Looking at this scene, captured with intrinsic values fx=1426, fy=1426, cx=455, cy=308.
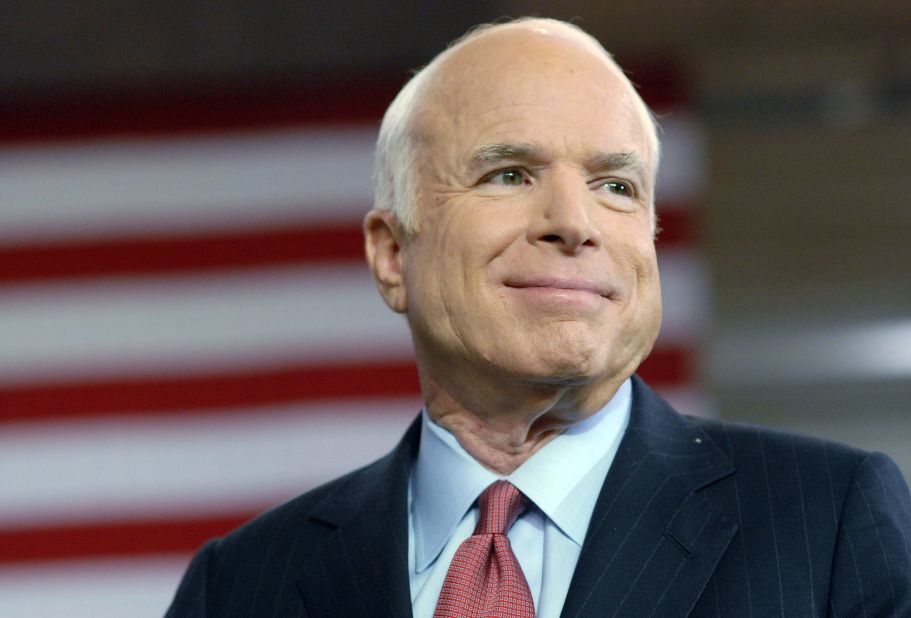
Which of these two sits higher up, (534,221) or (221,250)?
(221,250)

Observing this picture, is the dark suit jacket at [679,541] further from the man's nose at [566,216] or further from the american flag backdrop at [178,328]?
the american flag backdrop at [178,328]

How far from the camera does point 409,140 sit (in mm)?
1684

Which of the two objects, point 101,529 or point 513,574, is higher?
point 101,529

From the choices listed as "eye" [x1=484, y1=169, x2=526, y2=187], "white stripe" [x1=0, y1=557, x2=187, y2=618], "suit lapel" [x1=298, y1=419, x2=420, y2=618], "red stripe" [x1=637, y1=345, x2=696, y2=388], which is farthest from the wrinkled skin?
"white stripe" [x1=0, y1=557, x2=187, y2=618]

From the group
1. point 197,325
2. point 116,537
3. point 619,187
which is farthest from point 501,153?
point 116,537

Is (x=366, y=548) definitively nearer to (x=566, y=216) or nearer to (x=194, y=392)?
(x=566, y=216)

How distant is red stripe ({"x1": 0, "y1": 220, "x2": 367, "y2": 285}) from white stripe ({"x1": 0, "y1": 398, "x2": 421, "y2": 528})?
39 centimetres

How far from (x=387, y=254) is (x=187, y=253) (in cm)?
208

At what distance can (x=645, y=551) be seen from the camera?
1.46 meters

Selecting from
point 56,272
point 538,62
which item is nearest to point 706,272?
point 56,272

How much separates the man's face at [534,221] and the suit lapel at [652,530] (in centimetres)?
10

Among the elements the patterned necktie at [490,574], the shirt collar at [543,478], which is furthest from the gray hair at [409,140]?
the patterned necktie at [490,574]

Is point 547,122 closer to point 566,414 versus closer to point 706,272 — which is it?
point 566,414

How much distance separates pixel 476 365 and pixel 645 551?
268 mm
